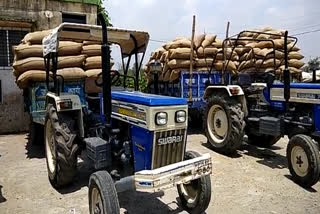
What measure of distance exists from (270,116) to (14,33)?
23.4 feet

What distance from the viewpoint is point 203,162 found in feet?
10.4

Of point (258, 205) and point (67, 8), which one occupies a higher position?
point (67, 8)

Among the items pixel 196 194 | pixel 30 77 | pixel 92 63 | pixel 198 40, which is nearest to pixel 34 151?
pixel 30 77

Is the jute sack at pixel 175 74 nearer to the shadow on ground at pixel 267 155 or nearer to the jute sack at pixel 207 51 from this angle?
the jute sack at pixel 207 51

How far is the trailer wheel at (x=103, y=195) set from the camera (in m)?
2.87

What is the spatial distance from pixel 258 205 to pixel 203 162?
1272 mm

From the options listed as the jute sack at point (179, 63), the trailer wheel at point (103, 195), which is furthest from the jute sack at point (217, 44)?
the trailer wheel at point (103, 195)

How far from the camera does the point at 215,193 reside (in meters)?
4.32

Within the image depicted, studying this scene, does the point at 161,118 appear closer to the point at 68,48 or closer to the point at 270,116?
the point at 270,116

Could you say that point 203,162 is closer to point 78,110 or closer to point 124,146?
point 124,146

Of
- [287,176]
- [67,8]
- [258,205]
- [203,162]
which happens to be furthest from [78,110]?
[67,8]

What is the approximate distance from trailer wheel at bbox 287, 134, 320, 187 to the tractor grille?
2.02 metres

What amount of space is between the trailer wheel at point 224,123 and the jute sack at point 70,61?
2715 mm

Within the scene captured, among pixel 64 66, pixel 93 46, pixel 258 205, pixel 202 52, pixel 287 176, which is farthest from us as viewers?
pixel 202 52
